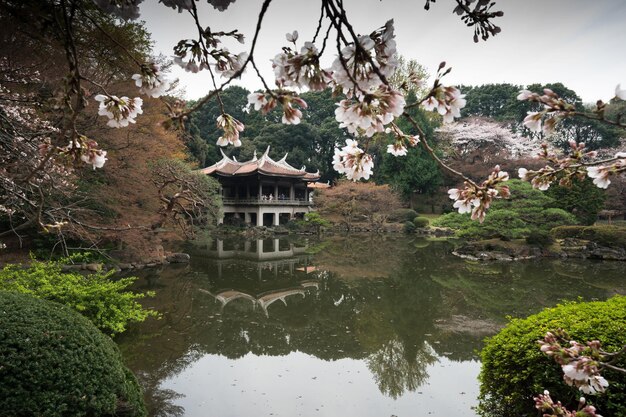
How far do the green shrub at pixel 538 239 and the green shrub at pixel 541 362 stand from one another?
11.6 metres

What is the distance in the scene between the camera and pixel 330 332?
5449 millimetres

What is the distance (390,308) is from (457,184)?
21.7 meters

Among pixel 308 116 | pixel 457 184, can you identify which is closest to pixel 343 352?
pixel 457 184

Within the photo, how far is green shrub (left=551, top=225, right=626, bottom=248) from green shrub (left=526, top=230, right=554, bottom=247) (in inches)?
27.2

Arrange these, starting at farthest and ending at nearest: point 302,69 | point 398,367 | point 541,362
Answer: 1. point 398,367
2. point 541,362
3. point 302,69

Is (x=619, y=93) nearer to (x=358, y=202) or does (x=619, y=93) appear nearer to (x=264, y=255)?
(x=264, y=255)

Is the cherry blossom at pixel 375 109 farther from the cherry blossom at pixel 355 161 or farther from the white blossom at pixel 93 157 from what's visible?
the white blossom at pixel 93 157

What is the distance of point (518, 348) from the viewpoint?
256cm

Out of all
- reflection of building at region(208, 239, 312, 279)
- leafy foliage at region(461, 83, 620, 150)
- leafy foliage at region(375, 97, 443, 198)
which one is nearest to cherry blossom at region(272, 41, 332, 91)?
reflection of building at region(208, 239, 312, 279)

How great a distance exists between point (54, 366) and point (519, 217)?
1424 cm

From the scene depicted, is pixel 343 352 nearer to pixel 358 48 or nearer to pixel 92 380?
pixel 92 380

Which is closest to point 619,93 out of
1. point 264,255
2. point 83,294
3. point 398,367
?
point 398,367

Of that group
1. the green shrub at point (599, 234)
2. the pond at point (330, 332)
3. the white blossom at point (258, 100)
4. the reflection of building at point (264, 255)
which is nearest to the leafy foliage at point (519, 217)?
the green shrub at point (599, 234)

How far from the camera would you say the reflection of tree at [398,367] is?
3.87 meters
